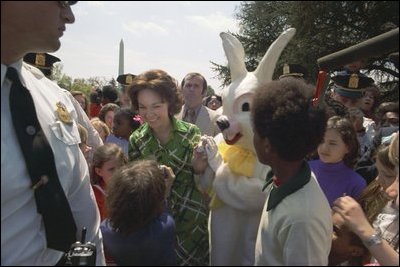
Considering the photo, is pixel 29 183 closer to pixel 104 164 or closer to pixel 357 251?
pixel 357 251

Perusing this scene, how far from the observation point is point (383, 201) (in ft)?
8.69

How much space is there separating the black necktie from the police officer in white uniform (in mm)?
23

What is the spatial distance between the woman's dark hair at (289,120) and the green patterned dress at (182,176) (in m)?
0.81

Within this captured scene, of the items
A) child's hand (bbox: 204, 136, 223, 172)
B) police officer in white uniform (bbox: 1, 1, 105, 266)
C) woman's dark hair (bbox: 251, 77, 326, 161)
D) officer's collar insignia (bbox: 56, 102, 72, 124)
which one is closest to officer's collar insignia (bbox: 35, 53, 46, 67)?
police officer in white uniform (bbox: 1, 1, 105, 266)

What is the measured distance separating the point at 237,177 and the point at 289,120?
49 centimetres

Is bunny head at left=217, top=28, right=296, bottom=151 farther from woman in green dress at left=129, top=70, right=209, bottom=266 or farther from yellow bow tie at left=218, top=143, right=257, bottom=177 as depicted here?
woman in green dress at left=129, top=70, right=209, bottom=266

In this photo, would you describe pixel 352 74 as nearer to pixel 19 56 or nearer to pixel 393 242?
pixel 393 242

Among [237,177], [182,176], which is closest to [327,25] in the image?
[182,176]

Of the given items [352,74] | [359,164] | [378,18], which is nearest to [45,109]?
[359,164]

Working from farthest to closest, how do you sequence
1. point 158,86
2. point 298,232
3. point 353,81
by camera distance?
1. point 353,81
2. point 158,86
3. point 298,232

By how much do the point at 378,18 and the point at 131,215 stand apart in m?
16.6

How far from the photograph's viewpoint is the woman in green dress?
2.71 m

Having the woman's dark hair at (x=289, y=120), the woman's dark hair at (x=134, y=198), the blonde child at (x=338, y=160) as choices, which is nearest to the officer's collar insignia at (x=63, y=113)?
the woman's dark hair at (x=134, y=198)

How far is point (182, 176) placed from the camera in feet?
9.20
